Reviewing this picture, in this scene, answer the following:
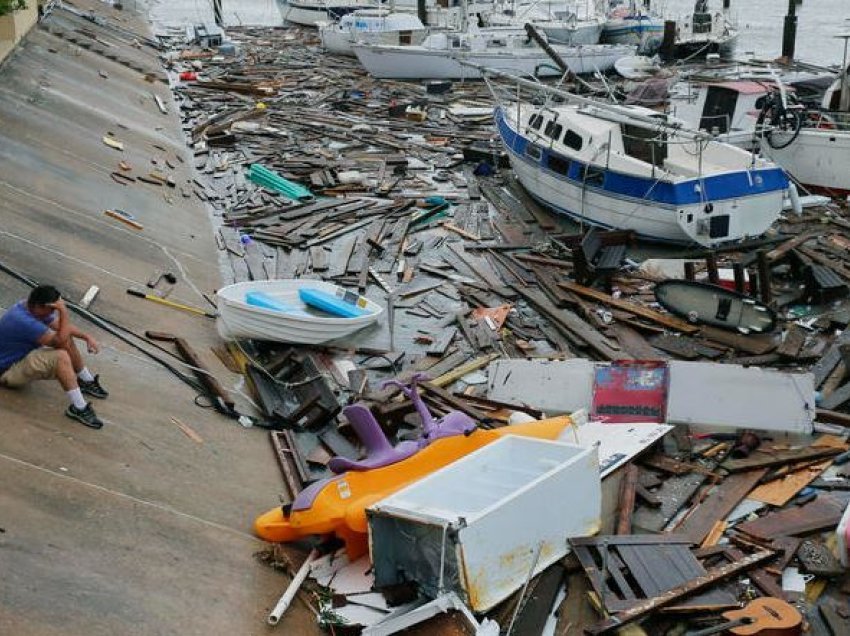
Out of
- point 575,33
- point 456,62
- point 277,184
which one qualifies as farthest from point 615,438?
point 575,33

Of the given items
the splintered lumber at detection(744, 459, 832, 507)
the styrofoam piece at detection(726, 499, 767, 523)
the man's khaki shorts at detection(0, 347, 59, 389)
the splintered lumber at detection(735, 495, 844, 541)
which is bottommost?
the styrofoam piece at detection(726, 499, 767, 523)

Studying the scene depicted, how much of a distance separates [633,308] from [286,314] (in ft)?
24.2

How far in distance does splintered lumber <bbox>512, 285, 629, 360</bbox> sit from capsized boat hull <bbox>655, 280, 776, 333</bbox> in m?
1.89

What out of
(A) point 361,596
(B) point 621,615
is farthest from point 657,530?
(A) point 361,596

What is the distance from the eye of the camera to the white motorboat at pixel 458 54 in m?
47.4

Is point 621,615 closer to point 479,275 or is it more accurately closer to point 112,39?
point 479,275

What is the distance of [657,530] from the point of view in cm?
1081

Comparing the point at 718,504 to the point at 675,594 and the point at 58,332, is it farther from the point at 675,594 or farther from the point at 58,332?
the point at 58,332

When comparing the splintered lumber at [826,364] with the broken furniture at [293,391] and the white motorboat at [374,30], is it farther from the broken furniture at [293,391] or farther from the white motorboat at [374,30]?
the white motorboat at [374,30]

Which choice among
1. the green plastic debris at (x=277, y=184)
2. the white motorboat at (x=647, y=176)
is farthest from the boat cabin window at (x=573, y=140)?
the green plastic debris at (x=277, y=184)

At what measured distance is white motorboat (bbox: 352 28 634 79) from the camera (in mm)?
47375

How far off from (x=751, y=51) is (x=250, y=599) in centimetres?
6564

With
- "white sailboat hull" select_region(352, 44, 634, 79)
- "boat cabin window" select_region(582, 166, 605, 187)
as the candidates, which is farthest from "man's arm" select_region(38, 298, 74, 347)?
"white sailboat hull" select_region(352, 44, 634, 79)

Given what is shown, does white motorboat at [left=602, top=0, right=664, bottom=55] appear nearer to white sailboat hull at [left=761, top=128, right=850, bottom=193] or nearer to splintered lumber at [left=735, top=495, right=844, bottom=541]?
white sailboat hull at [left=761, top=128, right=850, bottom=193]
